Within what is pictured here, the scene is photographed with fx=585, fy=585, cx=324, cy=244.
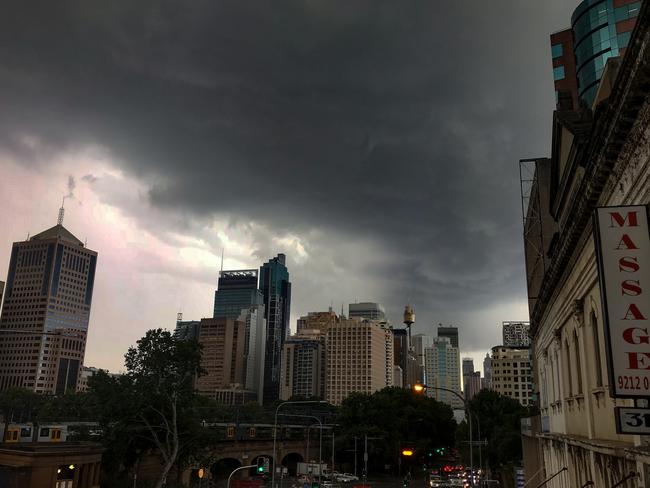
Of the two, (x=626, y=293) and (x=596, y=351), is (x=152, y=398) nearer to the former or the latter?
(x=596, y=351)

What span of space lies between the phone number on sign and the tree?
47.7 m

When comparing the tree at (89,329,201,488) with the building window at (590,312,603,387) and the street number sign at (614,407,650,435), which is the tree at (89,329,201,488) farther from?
the street number sign at (614,407,650,435)

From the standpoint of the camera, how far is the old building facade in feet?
41.0

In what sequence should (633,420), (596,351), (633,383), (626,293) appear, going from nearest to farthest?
(633,383) → (626,293) → (633,420) → (596,351)

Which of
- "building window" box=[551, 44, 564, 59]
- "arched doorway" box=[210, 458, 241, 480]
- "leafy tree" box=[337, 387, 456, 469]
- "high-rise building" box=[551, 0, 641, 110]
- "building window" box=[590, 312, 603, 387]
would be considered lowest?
"arched doorway" box=[210, 458, 241, 480]

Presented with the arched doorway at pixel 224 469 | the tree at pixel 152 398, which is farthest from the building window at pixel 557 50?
the arched doorway at pixel 224 469

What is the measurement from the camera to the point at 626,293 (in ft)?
39.5

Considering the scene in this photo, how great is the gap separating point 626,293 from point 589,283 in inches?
253

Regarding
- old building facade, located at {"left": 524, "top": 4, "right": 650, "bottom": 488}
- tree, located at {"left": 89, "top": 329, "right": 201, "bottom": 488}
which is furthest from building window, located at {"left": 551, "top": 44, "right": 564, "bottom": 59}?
tree, located at {"left": 89, "top": 329, "right": 201, "bottom": 488}

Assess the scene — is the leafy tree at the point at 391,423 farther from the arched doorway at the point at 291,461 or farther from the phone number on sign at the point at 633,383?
the phone number on sign at the point at 633,383

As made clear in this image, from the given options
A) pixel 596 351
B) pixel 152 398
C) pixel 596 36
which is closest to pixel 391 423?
pixel 152 398

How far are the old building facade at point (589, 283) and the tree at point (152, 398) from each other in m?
34.7

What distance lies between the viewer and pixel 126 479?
58.8 m

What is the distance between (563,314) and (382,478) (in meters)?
91.3
